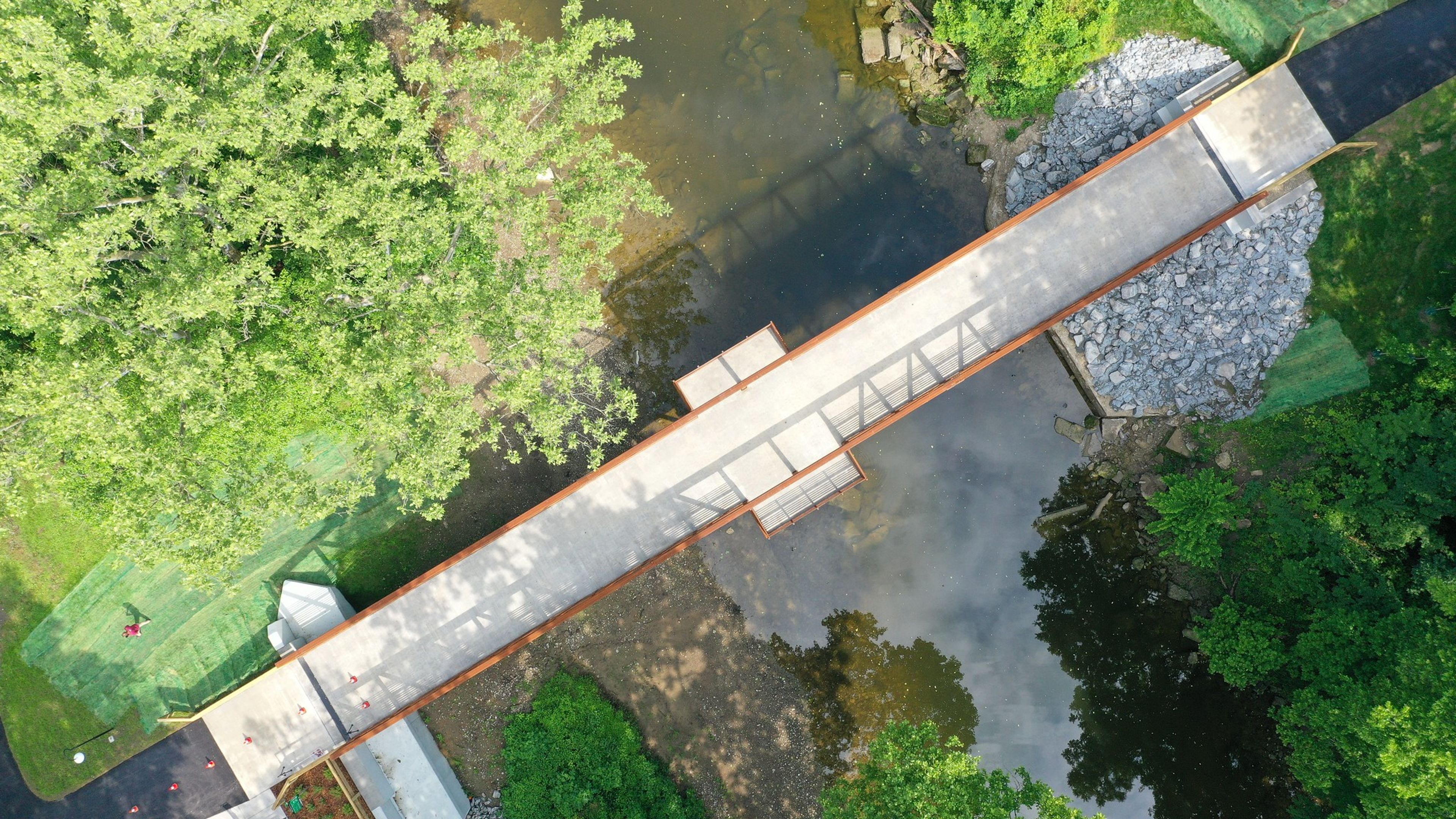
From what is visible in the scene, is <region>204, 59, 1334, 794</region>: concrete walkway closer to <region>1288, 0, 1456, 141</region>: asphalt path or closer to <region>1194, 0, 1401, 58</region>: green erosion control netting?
<region>1288, 0, 1456, 141</region>: asphalt path

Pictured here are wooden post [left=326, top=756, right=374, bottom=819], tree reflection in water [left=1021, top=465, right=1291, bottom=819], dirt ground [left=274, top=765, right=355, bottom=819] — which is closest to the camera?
wooden post [left=326, top=756, right=374, bottom=819]

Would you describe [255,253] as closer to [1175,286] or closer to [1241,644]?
[1175,286]

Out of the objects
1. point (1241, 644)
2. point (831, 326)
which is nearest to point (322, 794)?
point (831, 326)

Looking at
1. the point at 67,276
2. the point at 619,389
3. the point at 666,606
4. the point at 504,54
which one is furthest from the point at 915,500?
the point at 67,276

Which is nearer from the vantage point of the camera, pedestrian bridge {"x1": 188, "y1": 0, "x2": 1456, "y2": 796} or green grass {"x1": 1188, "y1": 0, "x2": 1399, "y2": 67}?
pedestrian bridge {"x1": 188, "y1": 0, "x2": 1456, "y2": 796}

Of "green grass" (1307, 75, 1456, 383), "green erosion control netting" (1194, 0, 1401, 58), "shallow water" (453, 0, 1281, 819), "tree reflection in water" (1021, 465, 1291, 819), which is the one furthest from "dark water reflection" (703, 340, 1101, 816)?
"green erosion control netting" (1194, 0, 1401, 58)

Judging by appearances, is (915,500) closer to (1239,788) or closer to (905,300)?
(905,300)
